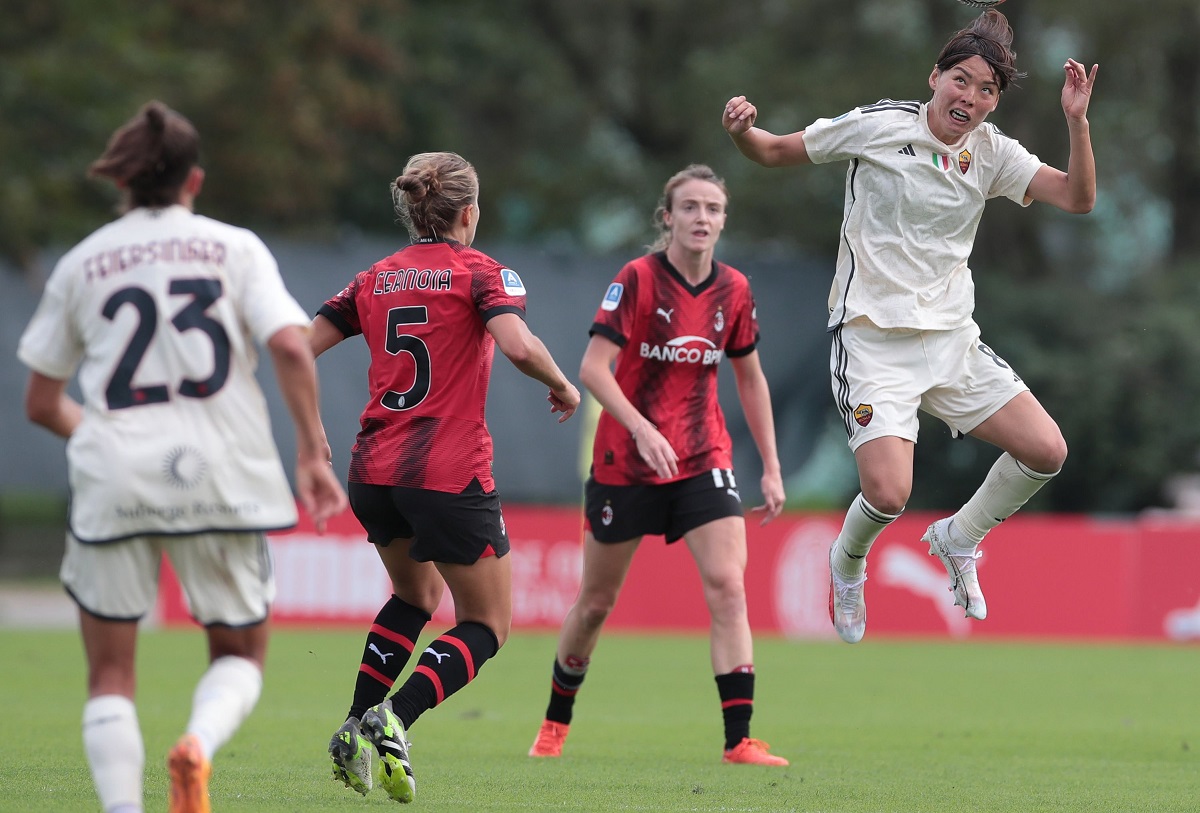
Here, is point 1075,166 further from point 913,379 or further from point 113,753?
point 113,753

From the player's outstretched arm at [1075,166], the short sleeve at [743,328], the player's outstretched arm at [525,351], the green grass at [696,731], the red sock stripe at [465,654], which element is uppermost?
the player's outstretched arm at [1075,166]

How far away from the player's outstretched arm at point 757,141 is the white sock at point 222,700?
119 inches

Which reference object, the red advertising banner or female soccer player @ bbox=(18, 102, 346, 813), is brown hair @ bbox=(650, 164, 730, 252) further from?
the red advertising banner

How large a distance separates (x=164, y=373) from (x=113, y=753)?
1043 millimetres

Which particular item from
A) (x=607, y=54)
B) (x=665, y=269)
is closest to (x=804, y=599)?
(x=665, y=269)

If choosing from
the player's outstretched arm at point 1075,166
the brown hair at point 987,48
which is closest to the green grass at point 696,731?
the player's outstretched arm at point 1075,166

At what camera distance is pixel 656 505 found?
7777 millimetres

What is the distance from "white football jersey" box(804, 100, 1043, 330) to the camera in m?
6.89

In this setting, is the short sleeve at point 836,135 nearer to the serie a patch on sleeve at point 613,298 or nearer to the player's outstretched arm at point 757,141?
the player's outstretched arm at point 757,141

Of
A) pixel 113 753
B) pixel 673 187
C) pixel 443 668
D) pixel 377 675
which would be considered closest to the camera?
pixel 113 753

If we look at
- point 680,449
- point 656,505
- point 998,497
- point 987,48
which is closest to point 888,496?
point 998,497

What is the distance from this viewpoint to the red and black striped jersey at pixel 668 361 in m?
7.75

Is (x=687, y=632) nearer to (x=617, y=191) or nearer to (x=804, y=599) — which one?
(x=804, y=599)

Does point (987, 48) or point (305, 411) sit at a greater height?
point (987, 48)
